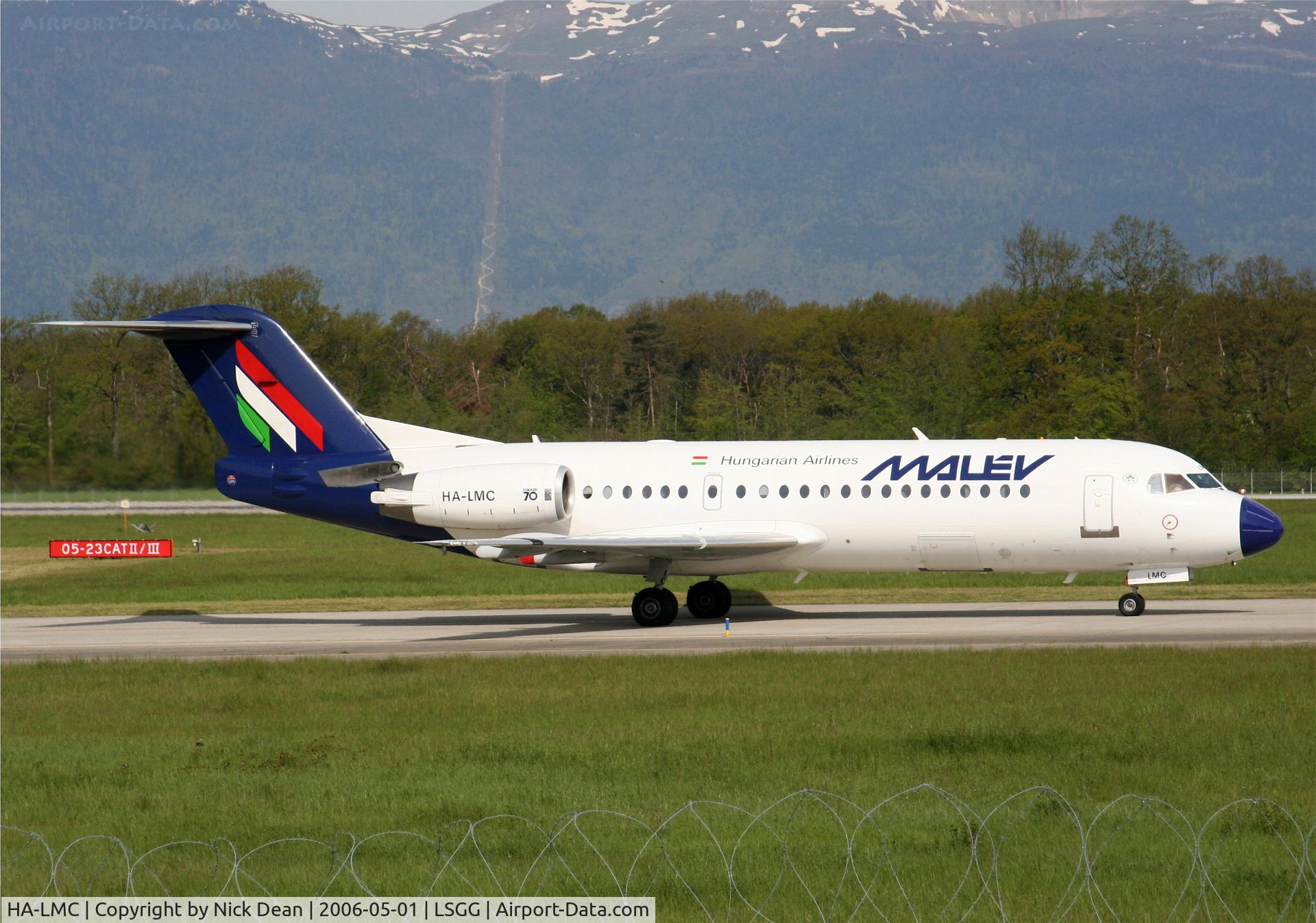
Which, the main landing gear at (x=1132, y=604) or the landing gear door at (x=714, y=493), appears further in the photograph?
the landing gear door at (x=714, y=493)

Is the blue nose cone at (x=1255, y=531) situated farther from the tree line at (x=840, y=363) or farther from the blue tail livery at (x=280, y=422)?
the tree line at (x=840, y=363)

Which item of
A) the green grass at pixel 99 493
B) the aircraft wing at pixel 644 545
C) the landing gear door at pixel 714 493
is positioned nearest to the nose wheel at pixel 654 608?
the aircraft wing at pixel 644 545

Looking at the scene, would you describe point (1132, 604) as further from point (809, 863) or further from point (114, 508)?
point (114, 508)

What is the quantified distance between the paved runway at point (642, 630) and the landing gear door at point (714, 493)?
2421mm

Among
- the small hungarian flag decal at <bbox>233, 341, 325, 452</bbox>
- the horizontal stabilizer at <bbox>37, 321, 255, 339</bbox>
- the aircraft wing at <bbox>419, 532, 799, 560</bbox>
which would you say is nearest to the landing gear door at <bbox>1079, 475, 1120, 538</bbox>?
the aircraft wing at <bbox>419, 532, 799, 560</bbox>

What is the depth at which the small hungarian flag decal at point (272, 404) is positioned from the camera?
28656 mm

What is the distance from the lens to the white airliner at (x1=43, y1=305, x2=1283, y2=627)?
2608 centimetres

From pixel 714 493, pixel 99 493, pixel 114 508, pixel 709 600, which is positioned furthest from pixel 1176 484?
pixel 114 508

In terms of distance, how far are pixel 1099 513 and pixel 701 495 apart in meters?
7.68

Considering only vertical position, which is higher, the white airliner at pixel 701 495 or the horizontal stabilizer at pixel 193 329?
the horizontal stabilizer at pixel 193 329

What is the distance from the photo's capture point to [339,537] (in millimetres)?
58938

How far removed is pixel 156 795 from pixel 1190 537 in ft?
63.1

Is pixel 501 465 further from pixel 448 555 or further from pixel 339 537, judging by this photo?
pixel 339 537

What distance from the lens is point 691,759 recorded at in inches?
569
